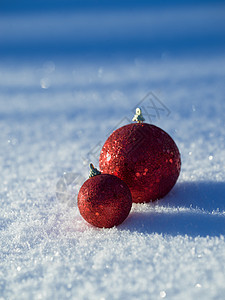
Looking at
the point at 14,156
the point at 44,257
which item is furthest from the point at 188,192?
the point at 14,156

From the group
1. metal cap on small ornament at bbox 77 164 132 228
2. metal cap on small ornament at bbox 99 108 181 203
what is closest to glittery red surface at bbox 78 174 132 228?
metal cap on small ornament at bbox 77 164 132 228

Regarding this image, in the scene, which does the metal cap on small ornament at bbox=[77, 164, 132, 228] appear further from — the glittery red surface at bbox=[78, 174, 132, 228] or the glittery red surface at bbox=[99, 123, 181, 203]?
the glittery red surface at bbox=[99, 123, 181, 203]

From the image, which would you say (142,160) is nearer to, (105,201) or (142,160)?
(142,160)

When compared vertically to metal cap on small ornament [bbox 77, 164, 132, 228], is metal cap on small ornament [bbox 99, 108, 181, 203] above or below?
above

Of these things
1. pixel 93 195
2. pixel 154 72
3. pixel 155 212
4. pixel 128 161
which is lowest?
pixel 155 212

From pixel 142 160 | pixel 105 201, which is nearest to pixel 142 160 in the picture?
pixel 142 160

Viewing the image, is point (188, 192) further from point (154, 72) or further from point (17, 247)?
point (154, 72)
